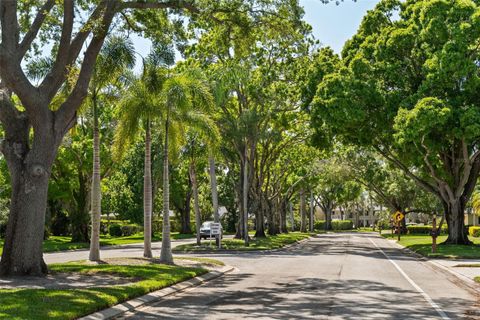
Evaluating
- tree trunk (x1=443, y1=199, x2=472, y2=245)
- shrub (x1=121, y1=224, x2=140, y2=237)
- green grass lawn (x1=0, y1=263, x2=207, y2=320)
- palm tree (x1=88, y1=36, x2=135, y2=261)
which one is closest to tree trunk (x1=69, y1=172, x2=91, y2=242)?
shrub (x1=121, y1=224, x2=140, y2=237)

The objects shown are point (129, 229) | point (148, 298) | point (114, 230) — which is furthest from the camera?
point (129, 229)

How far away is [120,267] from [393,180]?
177 ft

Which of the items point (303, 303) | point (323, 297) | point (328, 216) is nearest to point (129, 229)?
point (328, 216)

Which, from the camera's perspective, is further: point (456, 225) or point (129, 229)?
point (129, 229)

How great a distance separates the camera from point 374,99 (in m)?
31.6

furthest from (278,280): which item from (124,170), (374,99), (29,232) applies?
(124,170)

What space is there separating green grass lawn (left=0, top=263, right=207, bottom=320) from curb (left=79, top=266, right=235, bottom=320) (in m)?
0.14

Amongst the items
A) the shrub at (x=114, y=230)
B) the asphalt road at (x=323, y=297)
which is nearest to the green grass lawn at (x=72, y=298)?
the asphalt road at (x=323, y=297)

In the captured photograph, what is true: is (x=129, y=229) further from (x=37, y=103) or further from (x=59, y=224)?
(x=37, y=103)

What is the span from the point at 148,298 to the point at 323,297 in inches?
153

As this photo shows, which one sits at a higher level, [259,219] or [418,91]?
[418,91]

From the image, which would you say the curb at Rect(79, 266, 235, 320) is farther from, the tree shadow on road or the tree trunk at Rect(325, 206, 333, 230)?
the tree trunk at Rect(325, 206, 333, 230)

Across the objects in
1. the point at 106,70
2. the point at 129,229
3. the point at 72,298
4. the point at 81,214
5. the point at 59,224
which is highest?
the point at 106,70

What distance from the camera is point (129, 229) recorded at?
65.1 meters
